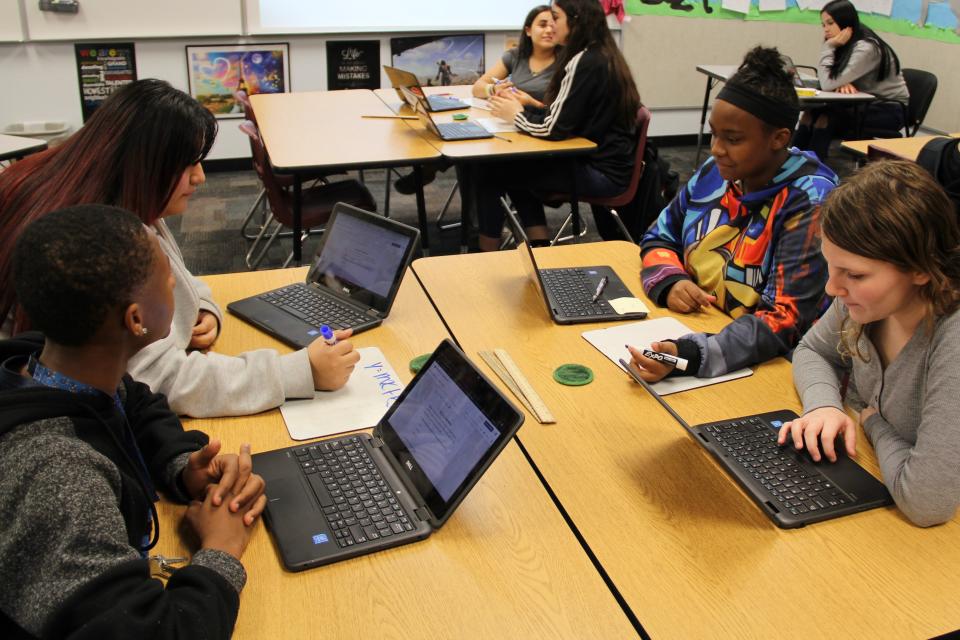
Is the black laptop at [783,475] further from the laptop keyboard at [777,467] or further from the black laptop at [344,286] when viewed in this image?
the black laptop at [344,286]

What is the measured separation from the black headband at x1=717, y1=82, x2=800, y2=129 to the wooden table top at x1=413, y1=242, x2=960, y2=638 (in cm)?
58

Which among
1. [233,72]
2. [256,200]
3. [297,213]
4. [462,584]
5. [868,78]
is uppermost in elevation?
[868,78]

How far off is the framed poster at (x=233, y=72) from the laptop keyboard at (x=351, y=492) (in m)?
4.28

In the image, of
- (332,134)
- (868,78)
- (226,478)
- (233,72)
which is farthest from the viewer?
(868,78)

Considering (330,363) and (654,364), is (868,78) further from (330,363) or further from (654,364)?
(330,363)

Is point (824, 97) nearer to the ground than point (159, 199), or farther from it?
nearer to the ground

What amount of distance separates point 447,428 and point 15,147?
9.59 feet

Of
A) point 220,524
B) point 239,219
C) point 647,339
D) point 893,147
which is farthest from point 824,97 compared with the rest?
point 220,524

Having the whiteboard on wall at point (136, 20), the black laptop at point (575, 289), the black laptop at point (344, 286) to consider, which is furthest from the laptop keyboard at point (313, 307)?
the whiteboard on wall at point (136, 20)

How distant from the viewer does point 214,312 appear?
5.90ft

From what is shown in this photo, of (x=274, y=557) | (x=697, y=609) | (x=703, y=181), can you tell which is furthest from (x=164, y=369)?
(x=703, y=181)

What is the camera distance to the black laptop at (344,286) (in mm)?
1821

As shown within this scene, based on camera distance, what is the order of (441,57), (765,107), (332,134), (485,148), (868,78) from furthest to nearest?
(441,57) < (868,78) < (332,134) < (485,148) < (765,107)

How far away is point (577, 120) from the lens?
3.56 metres
